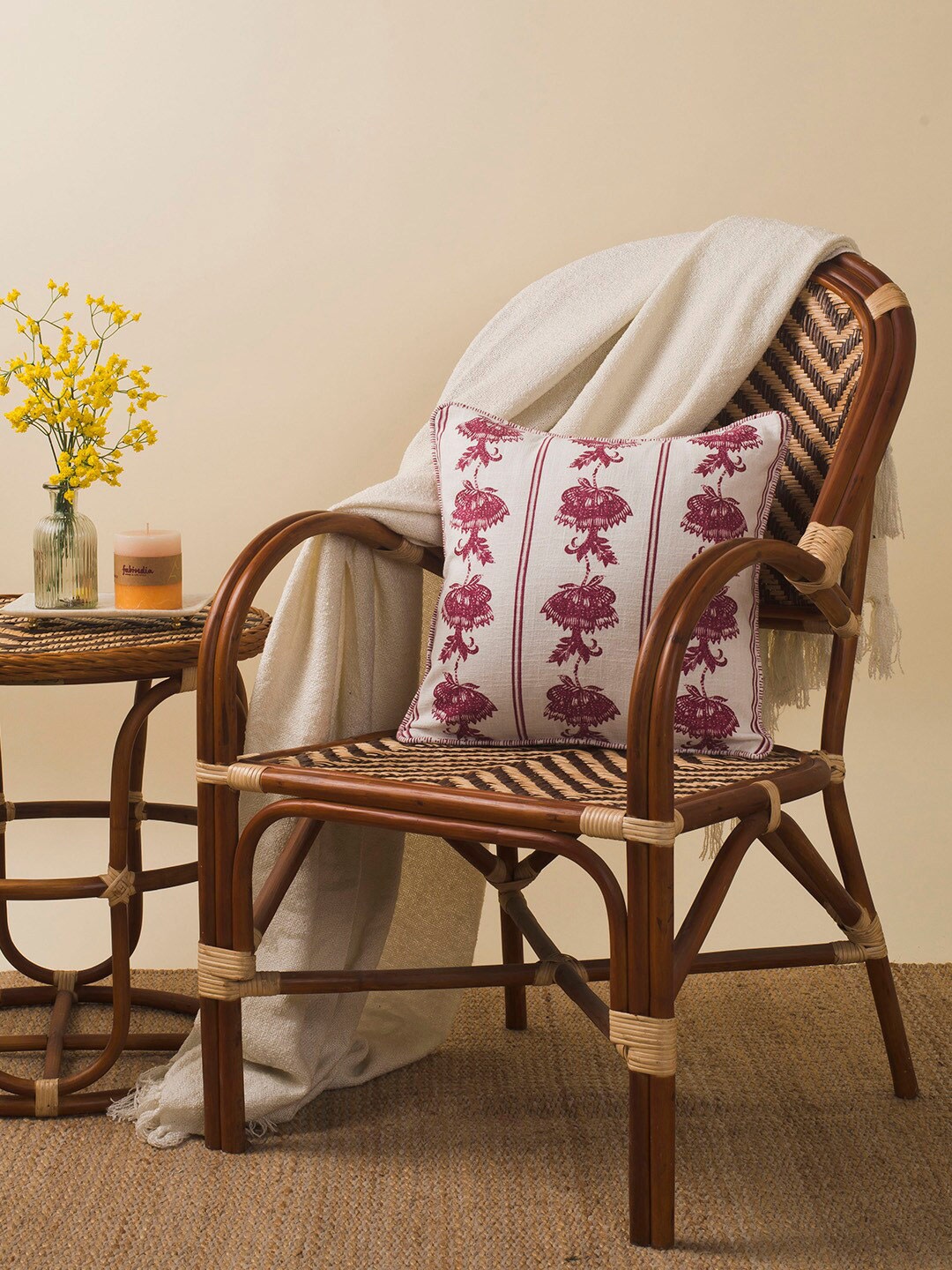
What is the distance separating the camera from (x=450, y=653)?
4.49 feet

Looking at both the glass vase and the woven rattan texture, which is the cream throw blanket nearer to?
the woven rattan texture

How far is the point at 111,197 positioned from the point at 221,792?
112 cm

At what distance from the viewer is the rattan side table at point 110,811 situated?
1.32 m

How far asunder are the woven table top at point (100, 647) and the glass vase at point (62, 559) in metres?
0.04

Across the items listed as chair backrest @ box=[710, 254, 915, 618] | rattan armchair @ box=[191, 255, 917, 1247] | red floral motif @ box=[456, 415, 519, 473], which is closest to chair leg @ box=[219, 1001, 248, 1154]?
rattan armchair @ box=[191, 255, 917, 1247]

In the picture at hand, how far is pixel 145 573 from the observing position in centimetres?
148

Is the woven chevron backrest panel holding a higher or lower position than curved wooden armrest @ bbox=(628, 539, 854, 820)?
higher

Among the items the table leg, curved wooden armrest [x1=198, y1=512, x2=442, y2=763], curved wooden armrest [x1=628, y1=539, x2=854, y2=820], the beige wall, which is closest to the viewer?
curved wooden armrest [x1=628, y1=539, x2=854, y2=820]

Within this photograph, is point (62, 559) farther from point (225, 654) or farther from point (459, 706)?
point (459, 706)

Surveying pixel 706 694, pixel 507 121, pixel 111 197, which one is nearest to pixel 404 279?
pixel 507 121

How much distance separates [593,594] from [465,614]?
137mm

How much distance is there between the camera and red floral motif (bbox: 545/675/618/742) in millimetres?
1311

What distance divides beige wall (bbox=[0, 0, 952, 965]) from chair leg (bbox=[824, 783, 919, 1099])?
0.44 meters

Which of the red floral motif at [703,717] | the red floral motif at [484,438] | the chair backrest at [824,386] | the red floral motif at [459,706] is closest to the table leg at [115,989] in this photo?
the red floral motif at [459,706]
